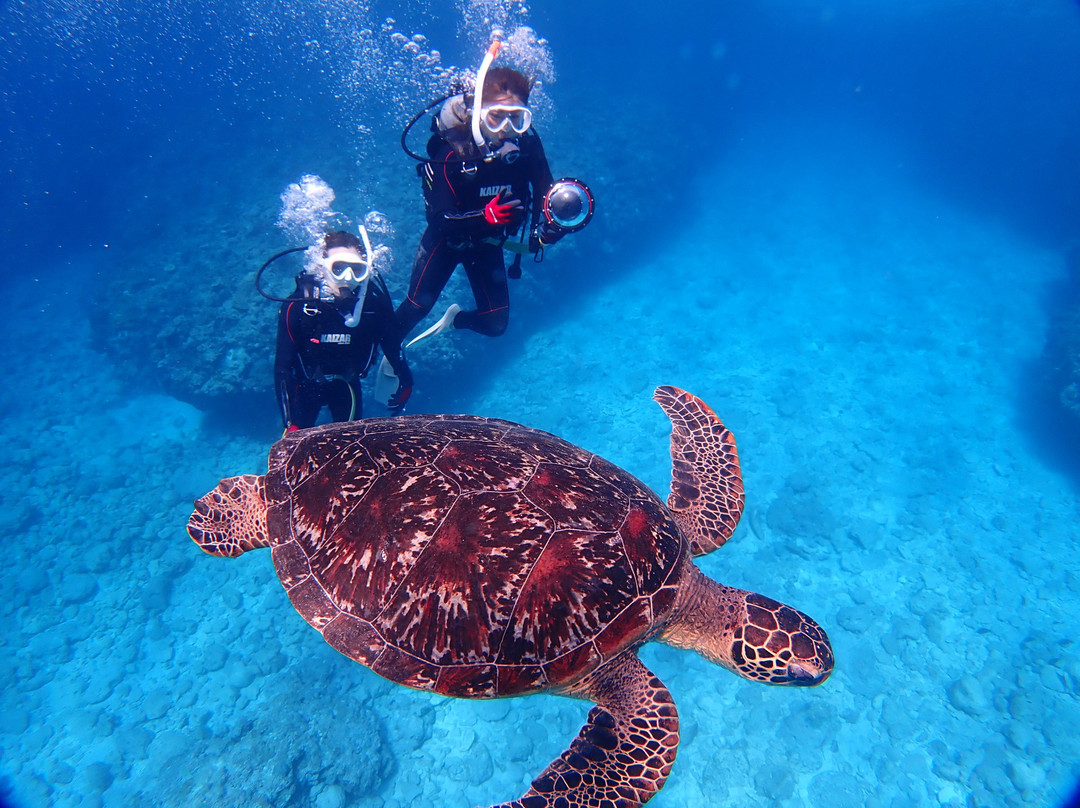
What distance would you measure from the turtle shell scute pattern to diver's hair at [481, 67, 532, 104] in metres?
3.39

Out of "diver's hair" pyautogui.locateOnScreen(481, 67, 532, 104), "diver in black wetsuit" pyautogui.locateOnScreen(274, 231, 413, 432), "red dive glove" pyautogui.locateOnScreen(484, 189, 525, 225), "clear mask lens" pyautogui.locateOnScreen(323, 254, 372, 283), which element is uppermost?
"diver's hair" pyautogui.locateOnScreen(481, 67, 532, 104)

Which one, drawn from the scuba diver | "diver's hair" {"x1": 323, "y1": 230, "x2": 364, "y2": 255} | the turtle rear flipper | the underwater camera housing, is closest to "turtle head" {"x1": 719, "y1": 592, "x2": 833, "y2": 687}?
the turtle rear flipper

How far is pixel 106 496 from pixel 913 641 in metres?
14.2

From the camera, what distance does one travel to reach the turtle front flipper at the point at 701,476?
348 centimetres

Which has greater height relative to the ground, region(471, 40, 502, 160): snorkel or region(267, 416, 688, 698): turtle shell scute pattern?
region(471, 40, 502, 160): snorkel

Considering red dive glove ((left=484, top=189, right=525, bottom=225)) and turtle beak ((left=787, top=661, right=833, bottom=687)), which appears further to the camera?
red dive glove ((left=484, top=189, right=525, bottom=225))

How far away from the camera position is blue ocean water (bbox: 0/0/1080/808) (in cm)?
594

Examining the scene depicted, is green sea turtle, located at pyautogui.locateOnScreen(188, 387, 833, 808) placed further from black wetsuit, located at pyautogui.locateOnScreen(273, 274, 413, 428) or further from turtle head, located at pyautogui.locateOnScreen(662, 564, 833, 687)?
black wetsuit, located at pyautogui.locateOnScreen(273, 274, 413, 428)

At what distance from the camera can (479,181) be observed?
485 centimetres

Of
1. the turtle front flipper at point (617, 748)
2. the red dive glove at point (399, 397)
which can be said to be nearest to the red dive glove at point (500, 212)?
the red dive glove at point (399, 397)

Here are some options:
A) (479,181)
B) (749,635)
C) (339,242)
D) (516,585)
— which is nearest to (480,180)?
(479,181)

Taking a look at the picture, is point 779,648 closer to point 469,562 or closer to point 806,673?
point 806,673

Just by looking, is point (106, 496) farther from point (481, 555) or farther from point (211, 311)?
point (481, 555)

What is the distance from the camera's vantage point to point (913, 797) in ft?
18.6
